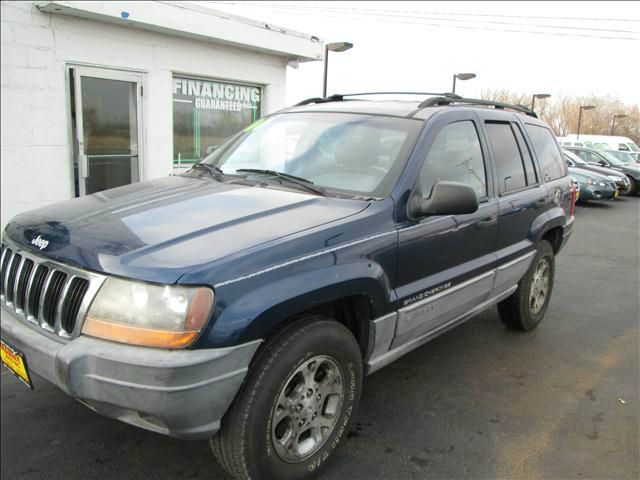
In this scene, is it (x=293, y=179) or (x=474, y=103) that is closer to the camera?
(x=293, y=179)

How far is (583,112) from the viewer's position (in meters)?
4.06

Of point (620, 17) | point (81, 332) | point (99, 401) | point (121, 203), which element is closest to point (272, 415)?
point (99, 401)

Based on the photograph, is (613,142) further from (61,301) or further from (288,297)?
(61,301)

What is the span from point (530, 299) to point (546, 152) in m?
1.34

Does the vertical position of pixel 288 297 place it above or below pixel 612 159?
below

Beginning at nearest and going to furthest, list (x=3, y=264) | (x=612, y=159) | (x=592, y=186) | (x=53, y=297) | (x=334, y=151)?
1. (x=53, y=297)
2. (x=3, y=264)
3. (x=334, y=151)
4. (x=612, y=159)
5. (x=592, y=186)

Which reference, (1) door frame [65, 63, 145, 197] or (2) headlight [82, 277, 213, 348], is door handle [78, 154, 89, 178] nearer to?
(1) door frame [65, 63, 145, 197]

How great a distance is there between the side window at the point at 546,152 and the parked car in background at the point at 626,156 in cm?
46

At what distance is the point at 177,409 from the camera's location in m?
2.03

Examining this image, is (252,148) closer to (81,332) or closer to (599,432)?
(81,332)

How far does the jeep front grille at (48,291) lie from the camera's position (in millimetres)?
2180

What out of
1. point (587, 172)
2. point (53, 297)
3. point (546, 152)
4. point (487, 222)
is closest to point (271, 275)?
point (53, 297)

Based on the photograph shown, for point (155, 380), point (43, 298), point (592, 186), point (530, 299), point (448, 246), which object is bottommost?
point (530, 299)

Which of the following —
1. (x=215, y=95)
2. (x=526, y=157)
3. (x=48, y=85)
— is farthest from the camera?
(x=215, y=95)
